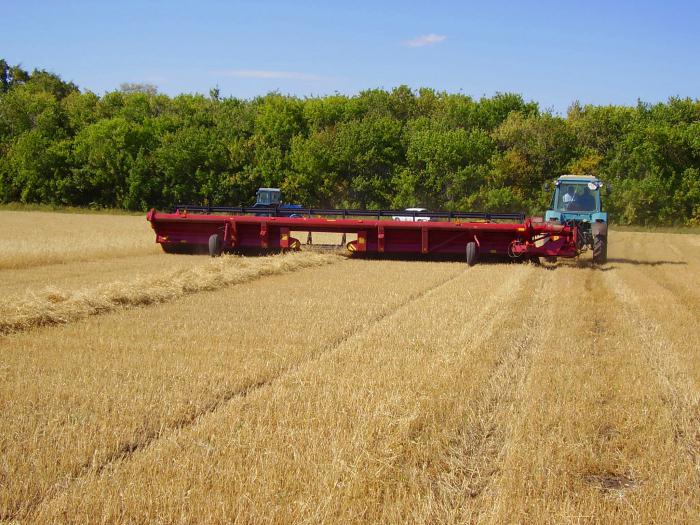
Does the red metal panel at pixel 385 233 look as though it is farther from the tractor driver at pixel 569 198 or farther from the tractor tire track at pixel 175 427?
the tractor tire track at pixel 175 427

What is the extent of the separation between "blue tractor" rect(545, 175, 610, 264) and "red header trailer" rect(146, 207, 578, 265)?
3.62ft

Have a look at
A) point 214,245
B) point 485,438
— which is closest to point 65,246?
point 214,245

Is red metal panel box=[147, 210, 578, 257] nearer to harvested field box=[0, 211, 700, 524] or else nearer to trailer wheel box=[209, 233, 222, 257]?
trailer wheel box=[209, 233, 222, 257]

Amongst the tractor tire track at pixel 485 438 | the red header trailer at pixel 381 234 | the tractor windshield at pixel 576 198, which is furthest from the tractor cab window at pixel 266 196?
the tractor tire track at pixel 485 438

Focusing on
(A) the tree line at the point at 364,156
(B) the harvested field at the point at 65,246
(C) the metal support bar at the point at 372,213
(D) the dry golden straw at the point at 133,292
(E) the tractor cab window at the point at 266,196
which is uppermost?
(A) the tree line at the point at 364,156

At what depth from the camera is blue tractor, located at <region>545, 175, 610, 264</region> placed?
1681 centimetres

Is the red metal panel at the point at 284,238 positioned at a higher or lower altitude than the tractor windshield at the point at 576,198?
lower

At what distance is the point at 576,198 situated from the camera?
59.9 feet

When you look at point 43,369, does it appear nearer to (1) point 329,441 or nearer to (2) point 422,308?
(1) point 329,441

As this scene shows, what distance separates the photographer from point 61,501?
3508 millimetres

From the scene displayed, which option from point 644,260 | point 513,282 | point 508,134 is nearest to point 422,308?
point 513,282

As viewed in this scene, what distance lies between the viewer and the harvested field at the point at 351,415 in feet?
11.9

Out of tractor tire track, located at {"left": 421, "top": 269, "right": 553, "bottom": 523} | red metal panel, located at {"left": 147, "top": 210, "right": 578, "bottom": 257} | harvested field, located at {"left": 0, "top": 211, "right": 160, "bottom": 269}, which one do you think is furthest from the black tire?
harvested field, located at {"left": 0, "top": 211, "right": 160, "bottom": 269}

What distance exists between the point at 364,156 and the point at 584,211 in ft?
92.8
